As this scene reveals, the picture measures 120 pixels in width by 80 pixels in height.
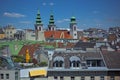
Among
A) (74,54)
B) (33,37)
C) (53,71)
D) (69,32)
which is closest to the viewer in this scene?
(53,71)

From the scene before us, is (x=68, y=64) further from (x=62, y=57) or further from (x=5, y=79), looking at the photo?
(x=5, y=79)

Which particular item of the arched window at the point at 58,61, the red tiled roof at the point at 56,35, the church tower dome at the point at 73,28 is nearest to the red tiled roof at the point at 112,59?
the arched window at the point at 58,61

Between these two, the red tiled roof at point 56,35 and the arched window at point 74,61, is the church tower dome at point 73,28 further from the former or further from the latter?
the arched window at point 74,61

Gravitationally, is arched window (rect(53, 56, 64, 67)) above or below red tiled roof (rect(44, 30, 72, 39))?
below

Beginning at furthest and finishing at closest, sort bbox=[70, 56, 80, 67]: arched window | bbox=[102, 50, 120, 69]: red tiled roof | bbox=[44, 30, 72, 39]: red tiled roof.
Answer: bbox=[44, 30, 72, 39]: red tiled roof
bbox=[70, 56, 80, 67]: arched window
bbox=[102, 50, 120, 69]: red tiled roof

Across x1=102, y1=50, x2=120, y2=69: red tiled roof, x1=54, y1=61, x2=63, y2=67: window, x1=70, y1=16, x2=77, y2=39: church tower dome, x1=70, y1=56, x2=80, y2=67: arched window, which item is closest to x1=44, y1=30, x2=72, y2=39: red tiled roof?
x1=70, y1=16, x2=77, y2=39: church tower dome

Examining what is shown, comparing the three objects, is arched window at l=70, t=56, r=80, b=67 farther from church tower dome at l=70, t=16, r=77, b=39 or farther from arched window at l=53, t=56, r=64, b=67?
church tower dome at l=70, t=16, r=77, b=39

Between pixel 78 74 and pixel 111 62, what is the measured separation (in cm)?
269

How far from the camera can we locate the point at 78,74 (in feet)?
66.5

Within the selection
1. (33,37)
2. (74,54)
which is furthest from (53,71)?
(33,37)

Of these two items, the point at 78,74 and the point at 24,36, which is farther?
the point at 24,36

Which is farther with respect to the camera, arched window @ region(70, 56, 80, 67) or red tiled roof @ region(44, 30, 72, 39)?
red tiled roof @ region(44, 30, 72, 39)

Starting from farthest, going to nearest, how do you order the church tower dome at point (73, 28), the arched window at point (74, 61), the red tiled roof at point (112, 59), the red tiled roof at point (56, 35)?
the church tower dome at point (73, 28)
the red tiled roof at point (56, 35)
the arched window at point (74, 61)
the red tiled roof at point (112, 59)

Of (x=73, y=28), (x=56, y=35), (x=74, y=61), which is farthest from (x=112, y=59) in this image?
(x=73, y=28)
